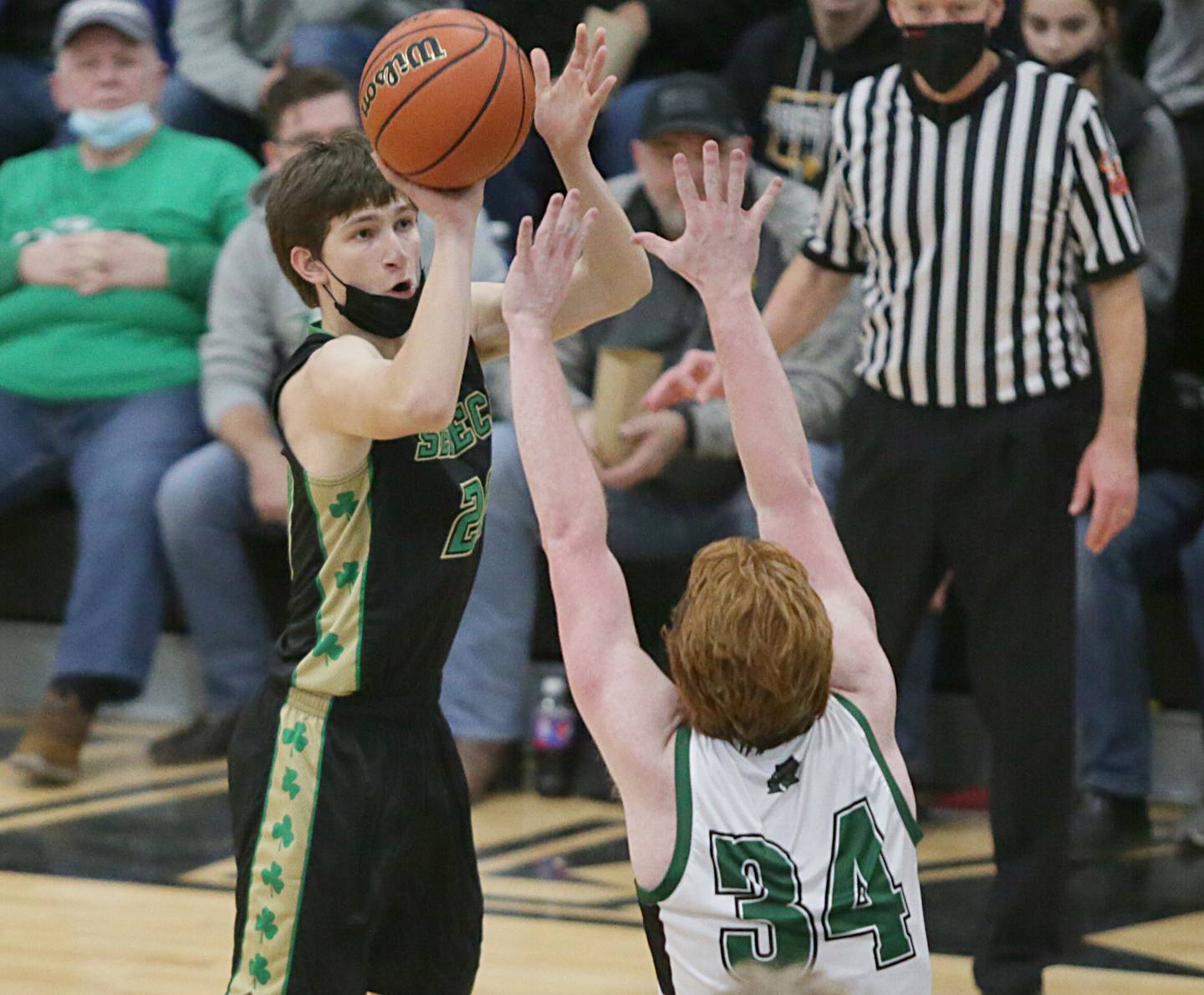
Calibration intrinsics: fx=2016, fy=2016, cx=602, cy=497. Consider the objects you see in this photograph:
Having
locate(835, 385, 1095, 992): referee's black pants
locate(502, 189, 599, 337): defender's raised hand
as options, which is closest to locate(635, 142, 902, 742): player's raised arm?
locate(502, 189, 599, 337): defender's raised hand

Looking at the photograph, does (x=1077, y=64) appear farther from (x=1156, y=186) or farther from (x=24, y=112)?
(x=24, y=112)

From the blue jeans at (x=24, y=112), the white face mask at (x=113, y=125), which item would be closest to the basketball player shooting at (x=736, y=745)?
the white face mask at (x=113, y=125)

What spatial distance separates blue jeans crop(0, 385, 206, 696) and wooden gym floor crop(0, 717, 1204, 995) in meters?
0.41

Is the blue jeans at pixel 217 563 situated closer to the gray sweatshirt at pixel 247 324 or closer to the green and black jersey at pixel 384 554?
the gray sweatshirt at pixel 247 324

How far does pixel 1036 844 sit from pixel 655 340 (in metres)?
2.24

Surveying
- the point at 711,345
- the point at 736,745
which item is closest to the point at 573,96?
the point at 736,745

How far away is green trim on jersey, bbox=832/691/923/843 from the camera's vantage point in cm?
258

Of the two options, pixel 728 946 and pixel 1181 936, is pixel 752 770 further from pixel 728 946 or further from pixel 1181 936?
pixel 1181 936

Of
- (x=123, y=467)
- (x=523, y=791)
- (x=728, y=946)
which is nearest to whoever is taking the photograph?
(x=728, y=946)

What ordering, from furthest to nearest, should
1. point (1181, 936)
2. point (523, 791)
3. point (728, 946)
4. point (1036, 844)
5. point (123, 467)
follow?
point (123, 467)
point (523, 791)
point (1181, 936)
point (1036, 844)
point (728, 946)

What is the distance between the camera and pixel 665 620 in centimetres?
608

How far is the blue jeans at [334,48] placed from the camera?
6973mm

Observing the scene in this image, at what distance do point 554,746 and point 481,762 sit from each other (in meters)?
0.23

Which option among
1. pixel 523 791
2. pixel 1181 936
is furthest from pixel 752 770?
pixel 523 791
